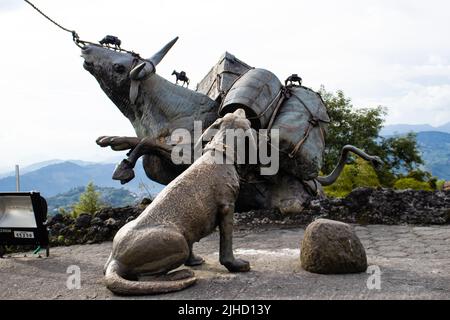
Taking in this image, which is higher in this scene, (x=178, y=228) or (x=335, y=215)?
(x=178, y=228)

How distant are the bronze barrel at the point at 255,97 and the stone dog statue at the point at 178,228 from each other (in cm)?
306

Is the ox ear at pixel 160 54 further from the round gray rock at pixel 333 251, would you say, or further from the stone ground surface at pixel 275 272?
the round gray rock at pixel 333 251

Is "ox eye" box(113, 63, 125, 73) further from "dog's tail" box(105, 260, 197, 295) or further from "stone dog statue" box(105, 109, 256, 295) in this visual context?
"dog's tail" box(105, 260, 197, 295)

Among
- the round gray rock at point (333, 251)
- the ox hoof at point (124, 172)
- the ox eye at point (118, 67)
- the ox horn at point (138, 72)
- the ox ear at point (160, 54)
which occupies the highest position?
the ox ear at point (160, 54)

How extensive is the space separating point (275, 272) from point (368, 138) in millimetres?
19433

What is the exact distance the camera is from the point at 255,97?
854 centimetres

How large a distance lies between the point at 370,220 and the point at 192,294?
515cm

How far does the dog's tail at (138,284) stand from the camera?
14.1 feet

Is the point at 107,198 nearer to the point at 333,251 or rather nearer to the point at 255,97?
the point at 255,97

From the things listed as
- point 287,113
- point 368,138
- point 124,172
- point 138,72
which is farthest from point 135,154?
point 368,138

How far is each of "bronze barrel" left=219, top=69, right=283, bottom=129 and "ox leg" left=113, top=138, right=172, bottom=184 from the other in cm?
127

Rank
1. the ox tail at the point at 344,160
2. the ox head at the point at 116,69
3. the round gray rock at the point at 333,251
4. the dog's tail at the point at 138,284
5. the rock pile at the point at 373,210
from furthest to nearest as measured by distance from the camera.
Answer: the ox head at the point at 116,69 < the ox tail at the point at 344,160 < the rock pile at the point at 373,210 < the round gray rock at the point at 333,251 < the dog's tail at the point at 138,284

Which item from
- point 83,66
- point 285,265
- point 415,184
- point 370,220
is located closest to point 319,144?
point 370,220

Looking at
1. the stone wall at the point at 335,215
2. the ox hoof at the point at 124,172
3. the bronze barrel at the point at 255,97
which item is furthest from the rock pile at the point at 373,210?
the ox hoof at the point at 124,172
